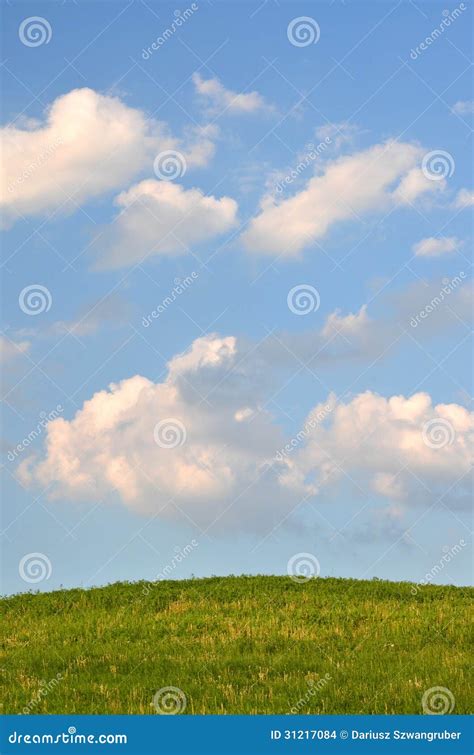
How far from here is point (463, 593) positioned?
25.9 metres

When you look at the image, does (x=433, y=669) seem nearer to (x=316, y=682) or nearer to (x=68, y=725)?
(x=316, y=682)

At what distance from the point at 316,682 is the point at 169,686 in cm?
259

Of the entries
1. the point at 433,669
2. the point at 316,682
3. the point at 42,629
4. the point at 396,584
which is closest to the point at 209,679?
the point at 316,682

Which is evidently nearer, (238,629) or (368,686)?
(368,686)
